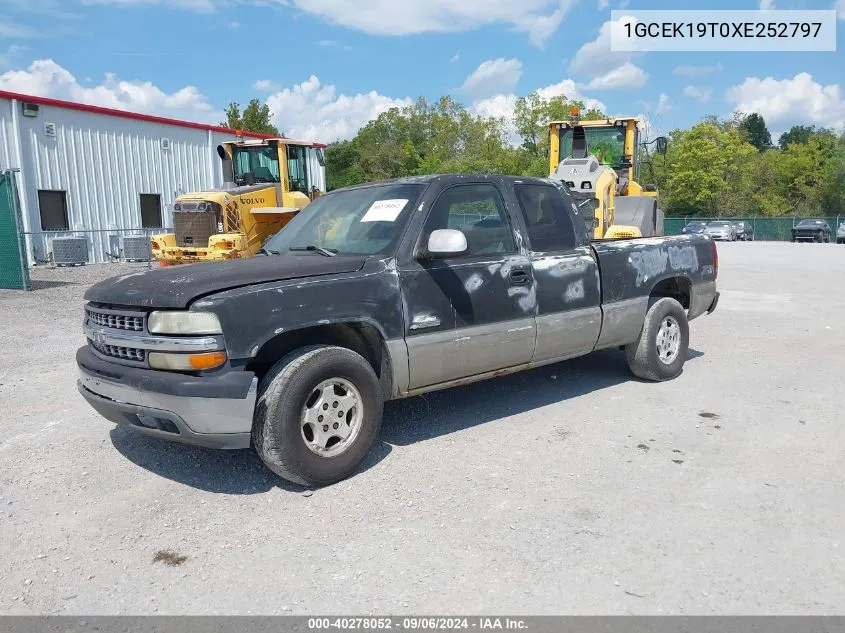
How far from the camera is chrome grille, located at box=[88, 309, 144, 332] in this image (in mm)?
3895

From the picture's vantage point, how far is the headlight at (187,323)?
144 inches

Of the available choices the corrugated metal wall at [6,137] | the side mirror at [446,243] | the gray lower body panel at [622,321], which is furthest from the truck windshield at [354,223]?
the corrugated metal wall at [6,137]

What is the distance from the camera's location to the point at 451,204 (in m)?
4.91

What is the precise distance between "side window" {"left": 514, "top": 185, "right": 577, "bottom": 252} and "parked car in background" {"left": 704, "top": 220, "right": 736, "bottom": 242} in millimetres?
37040

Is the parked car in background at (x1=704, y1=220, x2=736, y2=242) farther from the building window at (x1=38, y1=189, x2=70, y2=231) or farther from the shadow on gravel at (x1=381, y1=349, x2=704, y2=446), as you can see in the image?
the shadow on gravel at (x1=381, y1=349, x2=704, y2=446)

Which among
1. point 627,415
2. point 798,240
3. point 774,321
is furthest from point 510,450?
point 798,240

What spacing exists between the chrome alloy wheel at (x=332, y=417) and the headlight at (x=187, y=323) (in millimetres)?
698

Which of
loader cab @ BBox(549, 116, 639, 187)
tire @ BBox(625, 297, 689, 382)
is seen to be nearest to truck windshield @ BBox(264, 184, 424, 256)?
tire @ BBox(625, 297, 689, 382)

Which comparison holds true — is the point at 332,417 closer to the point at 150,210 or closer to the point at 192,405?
the point at 192,405

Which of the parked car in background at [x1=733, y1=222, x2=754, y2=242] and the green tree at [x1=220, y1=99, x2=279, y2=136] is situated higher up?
the green tree at [x1=220, y1=99, x2=279, y2=136]

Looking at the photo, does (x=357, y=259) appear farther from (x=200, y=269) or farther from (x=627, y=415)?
(x=627, y=415)

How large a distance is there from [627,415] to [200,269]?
3440mm

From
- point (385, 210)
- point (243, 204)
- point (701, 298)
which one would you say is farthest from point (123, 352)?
point (243, 204)

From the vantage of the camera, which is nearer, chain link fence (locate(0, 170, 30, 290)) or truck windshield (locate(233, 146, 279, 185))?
chain link fence (locate(0, 170, 30, 290))
